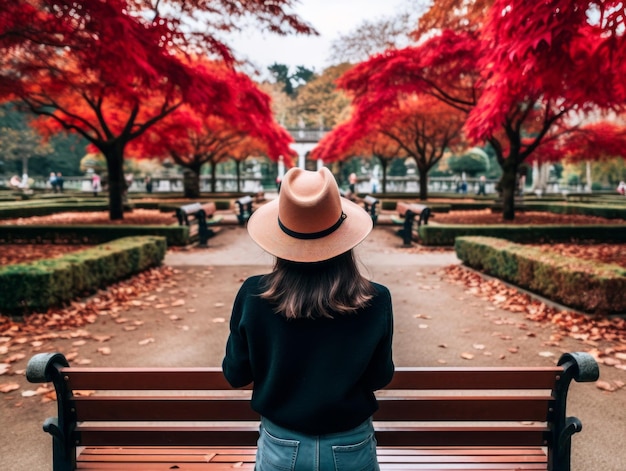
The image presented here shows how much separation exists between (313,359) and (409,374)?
2.71 feet

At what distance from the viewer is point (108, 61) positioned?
382 inches

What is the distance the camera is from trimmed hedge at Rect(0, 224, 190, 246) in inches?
447

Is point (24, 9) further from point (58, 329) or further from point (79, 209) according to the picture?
point (79, 209)

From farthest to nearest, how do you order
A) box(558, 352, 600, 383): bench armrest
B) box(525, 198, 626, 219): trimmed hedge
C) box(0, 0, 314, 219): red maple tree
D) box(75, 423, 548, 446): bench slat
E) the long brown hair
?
box(525, 198, 626, 219): trimmed hedge
box(0, 0, 314, 219): red maple tree
box(75, 423, 548, 446): bench slat
box(558, 352, 600, 383): bench armrest
the long brown hair

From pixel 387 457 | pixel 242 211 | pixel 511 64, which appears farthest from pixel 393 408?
pixel 242 211

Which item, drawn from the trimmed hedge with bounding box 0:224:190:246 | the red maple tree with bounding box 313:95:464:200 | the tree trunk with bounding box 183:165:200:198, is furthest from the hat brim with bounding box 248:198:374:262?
the tree trunk with bounding box 183:165:200:198

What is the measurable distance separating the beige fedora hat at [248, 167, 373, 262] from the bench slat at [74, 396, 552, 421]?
0.93m

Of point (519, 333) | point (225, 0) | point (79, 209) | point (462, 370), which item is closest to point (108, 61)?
point (225, 0)

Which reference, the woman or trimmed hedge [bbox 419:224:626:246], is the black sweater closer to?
the woman

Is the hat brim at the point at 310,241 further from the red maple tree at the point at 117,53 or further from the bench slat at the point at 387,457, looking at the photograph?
the red maple tree at the point at 117,53

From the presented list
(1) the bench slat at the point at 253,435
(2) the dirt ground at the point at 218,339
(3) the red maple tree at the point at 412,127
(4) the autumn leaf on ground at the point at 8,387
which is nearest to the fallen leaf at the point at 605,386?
(2) the dirt ground at the point at 218,339

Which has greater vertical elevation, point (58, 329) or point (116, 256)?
point (116, 256)

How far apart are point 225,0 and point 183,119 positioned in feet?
26.9

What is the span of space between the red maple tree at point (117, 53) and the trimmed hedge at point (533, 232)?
5635 mm
